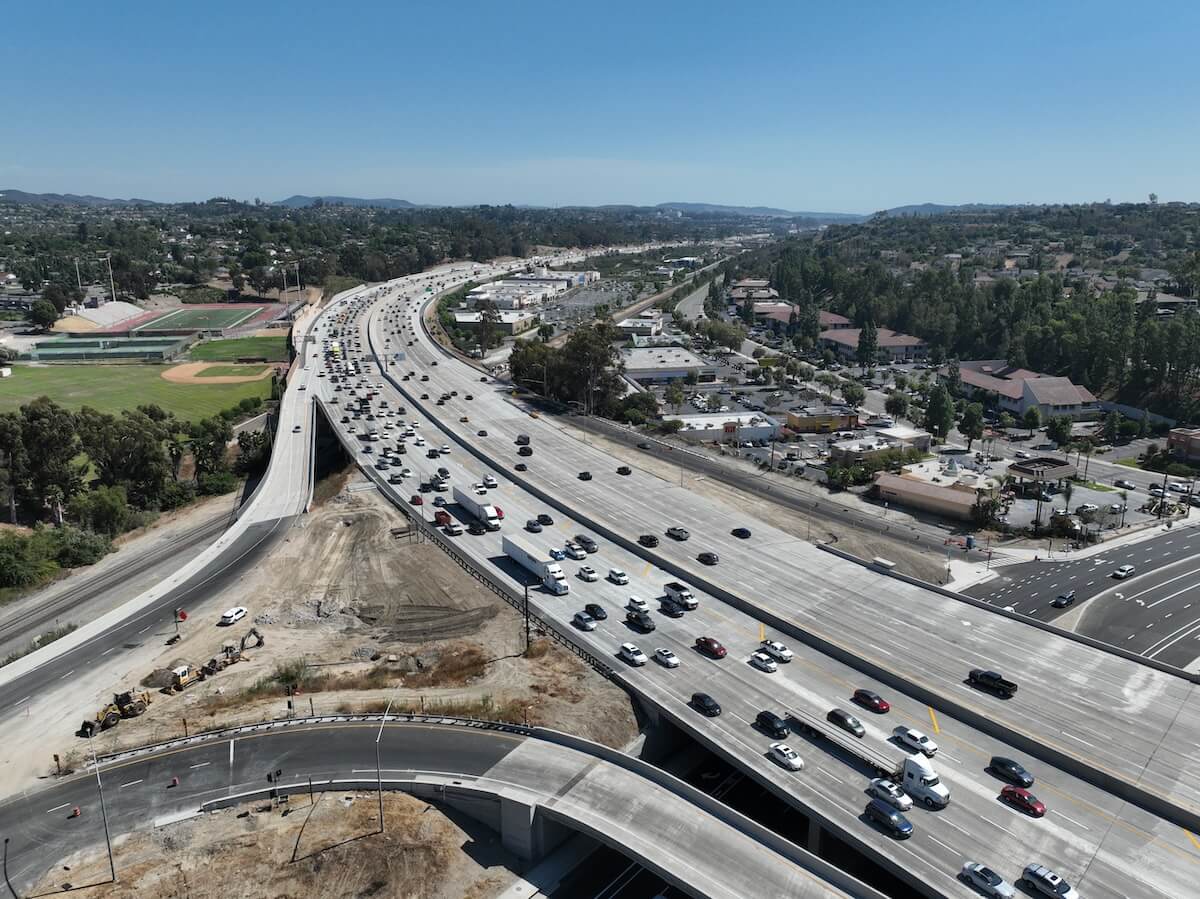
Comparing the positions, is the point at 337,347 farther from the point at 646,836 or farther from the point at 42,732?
the point at 646,836

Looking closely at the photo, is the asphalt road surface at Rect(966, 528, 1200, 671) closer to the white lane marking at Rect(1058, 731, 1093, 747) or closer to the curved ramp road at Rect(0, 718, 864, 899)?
the white lane marking at Rect(1058, 731, 1093, 747)

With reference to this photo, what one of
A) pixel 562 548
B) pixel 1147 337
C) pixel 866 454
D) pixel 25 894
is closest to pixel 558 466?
pixel 562 548

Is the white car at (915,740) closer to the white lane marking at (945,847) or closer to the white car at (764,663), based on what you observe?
the white lane marking at (945,847)

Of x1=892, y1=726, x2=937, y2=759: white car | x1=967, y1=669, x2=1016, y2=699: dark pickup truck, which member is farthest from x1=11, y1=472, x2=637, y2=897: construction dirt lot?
x1=967, y1=669, x2=1016, y2=699: dark pickup truck

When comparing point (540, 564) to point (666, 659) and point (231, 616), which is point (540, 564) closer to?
point (666, 659)

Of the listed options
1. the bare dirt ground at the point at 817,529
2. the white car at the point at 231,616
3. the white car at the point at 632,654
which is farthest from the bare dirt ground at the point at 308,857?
the bare dirt ground at the point at 817,529

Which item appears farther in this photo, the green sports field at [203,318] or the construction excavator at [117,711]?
the green sports field at [203,318]

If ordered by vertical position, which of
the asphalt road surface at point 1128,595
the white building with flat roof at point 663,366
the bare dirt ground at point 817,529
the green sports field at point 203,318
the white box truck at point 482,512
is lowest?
the asphalt road surface at point 1128,595
